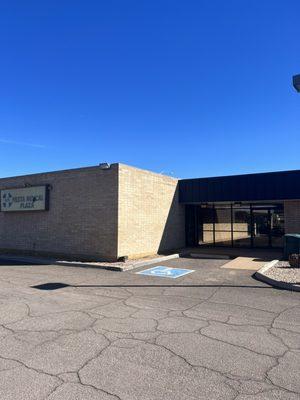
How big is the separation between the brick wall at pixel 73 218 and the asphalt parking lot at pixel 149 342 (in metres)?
6.01

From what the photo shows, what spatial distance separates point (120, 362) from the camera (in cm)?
528

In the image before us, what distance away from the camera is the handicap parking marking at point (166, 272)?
13180 millimetres

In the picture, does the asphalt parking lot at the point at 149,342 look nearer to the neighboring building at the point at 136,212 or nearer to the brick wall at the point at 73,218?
the brick wall at the point at 73,218

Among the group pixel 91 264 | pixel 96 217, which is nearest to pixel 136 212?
pixel 96 217

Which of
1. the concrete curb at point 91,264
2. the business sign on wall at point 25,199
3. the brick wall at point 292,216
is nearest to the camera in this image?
the concrete curb at point 91,264

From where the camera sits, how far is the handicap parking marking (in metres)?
13.2

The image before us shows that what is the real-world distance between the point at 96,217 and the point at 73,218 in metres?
1.44

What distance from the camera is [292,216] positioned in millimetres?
19203

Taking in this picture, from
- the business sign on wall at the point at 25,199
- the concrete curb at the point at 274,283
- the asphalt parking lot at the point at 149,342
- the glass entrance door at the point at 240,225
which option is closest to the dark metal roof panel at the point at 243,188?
the glass entrance door at the point at 240,225

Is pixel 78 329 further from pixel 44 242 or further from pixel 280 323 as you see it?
pixel 44 242

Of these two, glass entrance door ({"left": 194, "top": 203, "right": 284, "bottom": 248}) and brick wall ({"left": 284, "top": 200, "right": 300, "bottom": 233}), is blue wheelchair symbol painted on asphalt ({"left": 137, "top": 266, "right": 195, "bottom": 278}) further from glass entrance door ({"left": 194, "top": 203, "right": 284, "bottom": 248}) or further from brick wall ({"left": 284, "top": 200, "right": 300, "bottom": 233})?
glass entrance door ({"left": 194, "top": 203, "right": 284, "bottom": 248})

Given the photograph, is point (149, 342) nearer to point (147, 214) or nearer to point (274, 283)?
point (274, 283)

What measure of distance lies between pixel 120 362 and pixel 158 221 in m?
14.6

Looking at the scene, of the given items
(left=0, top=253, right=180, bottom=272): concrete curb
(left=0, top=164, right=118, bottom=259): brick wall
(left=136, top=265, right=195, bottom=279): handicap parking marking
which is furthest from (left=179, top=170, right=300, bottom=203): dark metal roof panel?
(left=136, top=265, right=195, bottom=279): handicap parking marking
